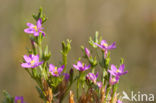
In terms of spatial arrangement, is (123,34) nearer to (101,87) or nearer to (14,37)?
(14,37)

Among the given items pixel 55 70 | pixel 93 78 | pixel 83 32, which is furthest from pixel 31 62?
pixel 83 32

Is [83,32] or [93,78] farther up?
[83,32]

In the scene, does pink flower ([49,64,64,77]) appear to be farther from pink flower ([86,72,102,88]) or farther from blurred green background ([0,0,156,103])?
blurred green background ([0,0,156,103])

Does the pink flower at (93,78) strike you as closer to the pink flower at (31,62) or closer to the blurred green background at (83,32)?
the pink flower at (31,62)


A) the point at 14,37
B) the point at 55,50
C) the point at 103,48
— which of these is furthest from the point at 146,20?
the point at 103,48

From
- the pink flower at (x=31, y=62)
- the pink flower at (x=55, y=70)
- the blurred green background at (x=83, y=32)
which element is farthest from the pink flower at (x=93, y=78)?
the blurred green background at (x=83, y=32)

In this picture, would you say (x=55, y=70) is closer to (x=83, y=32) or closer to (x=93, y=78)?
(x=93, y=78)

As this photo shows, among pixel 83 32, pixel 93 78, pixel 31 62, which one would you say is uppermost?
pixel 83 32

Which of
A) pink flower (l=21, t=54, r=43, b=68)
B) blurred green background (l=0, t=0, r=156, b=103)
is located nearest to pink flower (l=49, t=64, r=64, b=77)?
pink flower (l=21, t=54, r=43, b=68)
